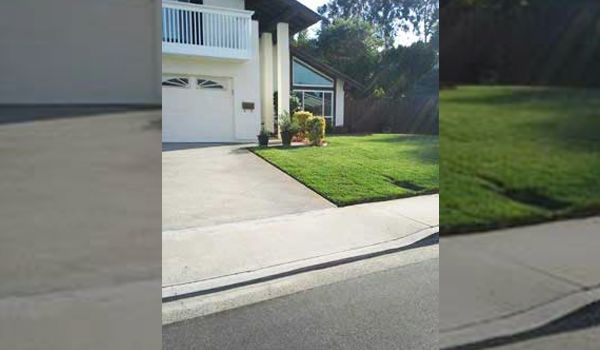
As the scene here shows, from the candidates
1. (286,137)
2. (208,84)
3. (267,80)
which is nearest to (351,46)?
(286,137)

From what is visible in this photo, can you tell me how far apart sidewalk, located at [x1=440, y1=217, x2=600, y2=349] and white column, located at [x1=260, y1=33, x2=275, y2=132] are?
10.5 ft

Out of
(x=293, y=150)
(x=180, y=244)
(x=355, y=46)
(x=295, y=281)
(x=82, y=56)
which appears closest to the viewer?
(x=82, y=56)

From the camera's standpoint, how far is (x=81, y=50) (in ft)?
5.22

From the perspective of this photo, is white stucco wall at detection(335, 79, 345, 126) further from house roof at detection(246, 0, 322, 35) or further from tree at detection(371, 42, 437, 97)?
tree at detection(371, 42, 437, 97)

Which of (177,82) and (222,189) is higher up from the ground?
(177,82)

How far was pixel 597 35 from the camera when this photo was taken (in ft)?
3.76

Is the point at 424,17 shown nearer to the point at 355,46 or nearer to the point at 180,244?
the point at 355,46

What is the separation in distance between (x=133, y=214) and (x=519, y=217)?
1.37m

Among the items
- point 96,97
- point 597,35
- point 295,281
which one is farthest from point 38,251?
point 597,35

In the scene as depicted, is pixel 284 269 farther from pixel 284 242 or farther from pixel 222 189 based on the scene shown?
pixel 222 189

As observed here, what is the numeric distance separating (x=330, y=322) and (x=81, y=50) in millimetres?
2092

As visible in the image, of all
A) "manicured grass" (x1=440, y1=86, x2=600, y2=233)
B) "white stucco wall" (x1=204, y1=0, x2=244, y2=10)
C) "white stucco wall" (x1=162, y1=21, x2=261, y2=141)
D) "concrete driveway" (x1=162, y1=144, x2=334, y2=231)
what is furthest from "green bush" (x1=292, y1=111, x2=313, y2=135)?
"white stucco wall" (x1=204, y1=0, x2=244, y2=10)

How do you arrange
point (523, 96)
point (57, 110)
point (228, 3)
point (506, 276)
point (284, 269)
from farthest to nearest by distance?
point (228, 3) → point (284, 269) → point (57, 110) → point (506, 276) → point (523, 96)

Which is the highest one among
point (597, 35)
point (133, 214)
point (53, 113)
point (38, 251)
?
point (597, 35)
